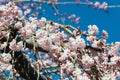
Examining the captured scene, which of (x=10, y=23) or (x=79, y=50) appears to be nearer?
(x=79, y=50)

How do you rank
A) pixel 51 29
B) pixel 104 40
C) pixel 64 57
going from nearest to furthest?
pixel 64 57, pixel 104 40, pixel 51 29

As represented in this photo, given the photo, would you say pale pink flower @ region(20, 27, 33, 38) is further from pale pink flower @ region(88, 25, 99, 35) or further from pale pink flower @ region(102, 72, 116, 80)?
pale pink flower @ region(102, 72, 116, 80)

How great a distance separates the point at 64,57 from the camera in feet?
11.7

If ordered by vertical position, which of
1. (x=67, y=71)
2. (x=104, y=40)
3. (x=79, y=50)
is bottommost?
(x=67, y=71)

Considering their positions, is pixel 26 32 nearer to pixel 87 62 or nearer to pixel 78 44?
pixel 78 44

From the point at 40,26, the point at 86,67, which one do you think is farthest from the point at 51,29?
the point at 86,67

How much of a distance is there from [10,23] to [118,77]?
1597 mm

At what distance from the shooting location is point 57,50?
370 centimetres

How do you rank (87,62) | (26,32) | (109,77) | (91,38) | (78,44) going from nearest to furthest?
(109,77), (87,62), (78,44), (26,32), (91,38)

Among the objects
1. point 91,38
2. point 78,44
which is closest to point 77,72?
point 78,44

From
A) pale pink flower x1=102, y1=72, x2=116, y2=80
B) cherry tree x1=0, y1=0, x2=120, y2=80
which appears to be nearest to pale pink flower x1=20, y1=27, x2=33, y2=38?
cherry tree x1=0, y1=0, x2=120, y2=80

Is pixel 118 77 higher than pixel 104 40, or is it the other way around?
pixel 104 40

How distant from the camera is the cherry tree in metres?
3.41

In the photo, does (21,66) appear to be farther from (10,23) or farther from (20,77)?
(10,23)
